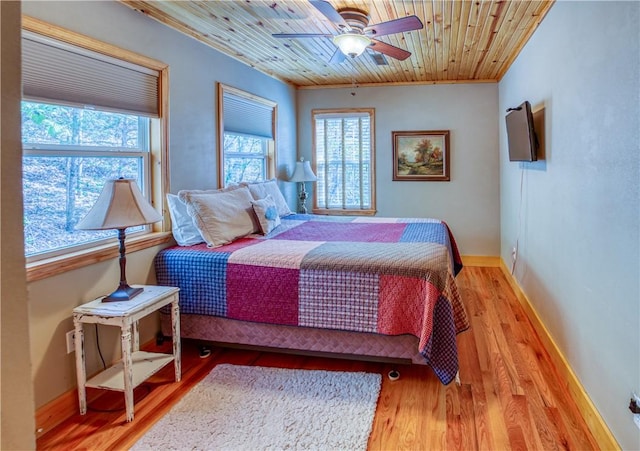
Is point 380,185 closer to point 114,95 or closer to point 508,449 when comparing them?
point 114,95

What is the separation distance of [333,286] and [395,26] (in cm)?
167

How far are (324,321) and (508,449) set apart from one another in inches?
44.1

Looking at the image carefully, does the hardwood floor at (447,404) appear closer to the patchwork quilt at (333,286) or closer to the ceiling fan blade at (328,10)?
the patchwork quilt at (333,286)

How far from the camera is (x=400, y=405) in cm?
223

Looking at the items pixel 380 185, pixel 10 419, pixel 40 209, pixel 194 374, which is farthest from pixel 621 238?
pixel 380 185

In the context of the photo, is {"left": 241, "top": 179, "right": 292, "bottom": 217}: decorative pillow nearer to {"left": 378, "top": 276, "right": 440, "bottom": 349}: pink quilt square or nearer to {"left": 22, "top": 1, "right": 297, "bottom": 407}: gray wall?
{"left": 22, "top": 1, "right": 297, "bottom": 407}: gray wall

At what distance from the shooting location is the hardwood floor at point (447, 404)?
1929mm

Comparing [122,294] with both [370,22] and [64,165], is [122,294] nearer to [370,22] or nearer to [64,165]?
[64,165]

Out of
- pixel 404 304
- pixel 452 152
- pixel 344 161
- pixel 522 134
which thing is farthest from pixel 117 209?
pixel 452 152

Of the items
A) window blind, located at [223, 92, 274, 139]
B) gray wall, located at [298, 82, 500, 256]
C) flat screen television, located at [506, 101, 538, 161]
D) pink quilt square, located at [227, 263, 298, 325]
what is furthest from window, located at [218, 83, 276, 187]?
flat screen television, located at [506, 101, 538, 161]

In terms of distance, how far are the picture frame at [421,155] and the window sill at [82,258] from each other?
3573mm

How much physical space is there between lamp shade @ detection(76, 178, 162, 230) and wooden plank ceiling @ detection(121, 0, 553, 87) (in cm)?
129

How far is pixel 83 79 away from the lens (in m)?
2.39

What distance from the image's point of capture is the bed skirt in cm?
246
